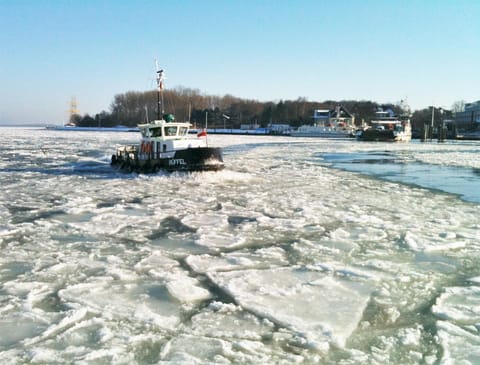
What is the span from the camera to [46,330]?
169 inches

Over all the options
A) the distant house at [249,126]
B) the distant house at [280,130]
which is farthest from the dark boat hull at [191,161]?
the distant house at [249,126]

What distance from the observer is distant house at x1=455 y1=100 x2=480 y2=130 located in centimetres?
11756

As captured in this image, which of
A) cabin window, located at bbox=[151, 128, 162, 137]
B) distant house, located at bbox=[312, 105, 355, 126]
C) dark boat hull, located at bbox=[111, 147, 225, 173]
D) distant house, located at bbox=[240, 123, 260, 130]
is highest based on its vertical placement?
distant house, located at bbox=[312, 105, 355, 126]

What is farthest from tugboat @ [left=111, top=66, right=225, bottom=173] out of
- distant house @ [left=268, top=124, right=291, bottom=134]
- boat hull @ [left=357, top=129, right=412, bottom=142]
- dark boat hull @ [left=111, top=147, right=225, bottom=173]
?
distant house @ [left=268, top=124, right=291, bottom=134]

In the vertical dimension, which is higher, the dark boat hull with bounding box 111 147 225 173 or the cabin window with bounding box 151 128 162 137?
the cabin window with bounding box 151 128 162 137

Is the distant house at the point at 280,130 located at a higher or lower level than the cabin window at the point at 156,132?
higher

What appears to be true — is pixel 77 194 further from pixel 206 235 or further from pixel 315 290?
pixel 315 290

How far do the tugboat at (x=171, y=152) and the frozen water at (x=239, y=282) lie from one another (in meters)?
7.35

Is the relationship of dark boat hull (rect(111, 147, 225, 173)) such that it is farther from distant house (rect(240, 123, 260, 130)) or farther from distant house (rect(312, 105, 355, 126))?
distant house (rect(240, 123, 260, 130))

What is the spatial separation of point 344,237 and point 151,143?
1471cm

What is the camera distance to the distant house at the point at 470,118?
118 metres

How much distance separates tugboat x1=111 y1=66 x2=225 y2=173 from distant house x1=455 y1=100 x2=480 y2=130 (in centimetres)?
11208

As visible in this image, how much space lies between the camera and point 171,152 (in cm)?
2008

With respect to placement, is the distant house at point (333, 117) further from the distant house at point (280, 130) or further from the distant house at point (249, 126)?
the distant house at point (249, 126)
